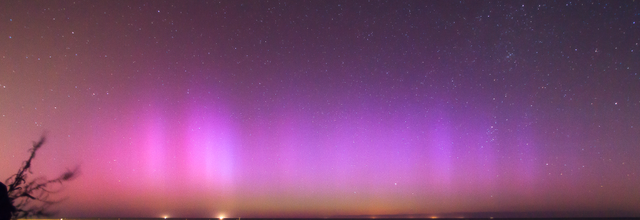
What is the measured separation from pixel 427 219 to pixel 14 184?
2319 centimetres

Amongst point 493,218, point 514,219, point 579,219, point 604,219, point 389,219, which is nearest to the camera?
point 389,219

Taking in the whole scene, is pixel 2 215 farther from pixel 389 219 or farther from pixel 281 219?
pixel 281 219

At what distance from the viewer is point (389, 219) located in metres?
26.3

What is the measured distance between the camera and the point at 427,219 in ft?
77.2

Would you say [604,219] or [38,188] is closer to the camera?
[38,188]

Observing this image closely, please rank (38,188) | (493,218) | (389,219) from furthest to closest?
(493,218) < (389,219) < (38,188)

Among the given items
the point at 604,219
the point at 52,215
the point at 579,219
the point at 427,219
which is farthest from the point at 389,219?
the point at 604,219

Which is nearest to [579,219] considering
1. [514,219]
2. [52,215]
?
[514,219]

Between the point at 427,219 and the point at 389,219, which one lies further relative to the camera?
the point at 389,219

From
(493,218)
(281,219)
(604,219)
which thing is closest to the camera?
(493,218)

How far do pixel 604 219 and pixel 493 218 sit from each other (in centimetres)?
3556

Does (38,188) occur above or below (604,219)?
above

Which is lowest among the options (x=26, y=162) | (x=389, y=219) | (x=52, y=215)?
(x=389, y=219)

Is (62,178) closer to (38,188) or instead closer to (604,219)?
(38,188)
